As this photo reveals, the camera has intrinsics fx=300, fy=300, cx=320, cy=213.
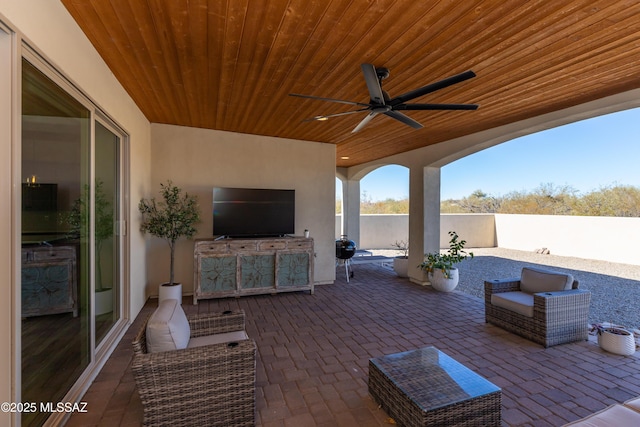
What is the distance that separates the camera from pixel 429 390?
1971 millimetres

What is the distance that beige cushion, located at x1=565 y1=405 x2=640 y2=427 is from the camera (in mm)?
1442

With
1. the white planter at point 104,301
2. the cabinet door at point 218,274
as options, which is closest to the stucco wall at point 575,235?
the cabinet door at point 218,274

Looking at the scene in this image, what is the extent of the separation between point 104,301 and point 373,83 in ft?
11.1

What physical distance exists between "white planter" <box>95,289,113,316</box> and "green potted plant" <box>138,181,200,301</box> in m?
1.22

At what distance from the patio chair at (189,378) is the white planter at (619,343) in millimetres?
3712

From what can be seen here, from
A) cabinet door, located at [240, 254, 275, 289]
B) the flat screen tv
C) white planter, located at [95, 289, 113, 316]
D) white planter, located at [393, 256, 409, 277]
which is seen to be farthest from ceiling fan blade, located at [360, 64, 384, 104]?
white planter, located at [393, 256, 409, 277]

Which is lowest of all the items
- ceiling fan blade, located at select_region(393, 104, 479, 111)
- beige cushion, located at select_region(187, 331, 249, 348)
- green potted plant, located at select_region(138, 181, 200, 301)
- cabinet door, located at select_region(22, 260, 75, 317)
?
beige cushion, located at select_region(187, 331, 249, 348)

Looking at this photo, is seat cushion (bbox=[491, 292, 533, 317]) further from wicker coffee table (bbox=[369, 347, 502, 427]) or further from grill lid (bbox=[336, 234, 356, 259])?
grill lid (bbox=[336, 234, 356, 259])

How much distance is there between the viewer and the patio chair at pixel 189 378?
1842mm

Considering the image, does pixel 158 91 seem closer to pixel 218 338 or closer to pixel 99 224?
pixel 99 224

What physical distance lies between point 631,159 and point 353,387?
13724 millimetres

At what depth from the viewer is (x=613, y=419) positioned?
1481mm

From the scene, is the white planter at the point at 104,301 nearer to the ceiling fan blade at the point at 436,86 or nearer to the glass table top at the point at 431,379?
the glass table top at the point at 431,379

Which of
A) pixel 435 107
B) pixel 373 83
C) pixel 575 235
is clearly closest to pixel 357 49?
pixel 373 83
